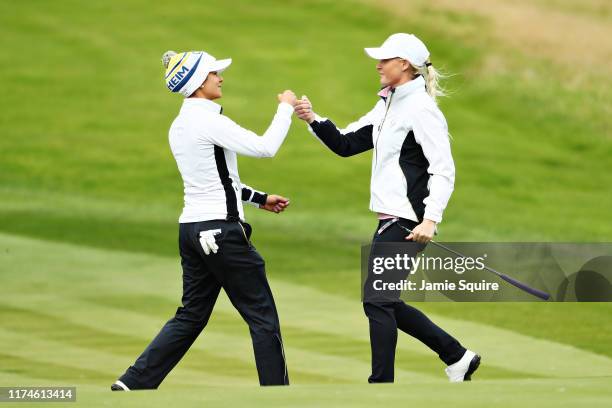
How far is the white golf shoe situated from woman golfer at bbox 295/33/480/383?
1.43ft

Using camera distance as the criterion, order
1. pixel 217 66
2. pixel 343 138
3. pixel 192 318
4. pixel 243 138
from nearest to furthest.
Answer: pixel 243 138 < pixel 217 66 < pixel 192 318 < pixel 343 138

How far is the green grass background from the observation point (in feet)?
29.3

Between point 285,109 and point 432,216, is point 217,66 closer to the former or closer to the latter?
point 285,109

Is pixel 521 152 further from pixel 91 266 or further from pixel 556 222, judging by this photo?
pixel 91 266

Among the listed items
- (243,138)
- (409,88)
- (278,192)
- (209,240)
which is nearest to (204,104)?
(243,138)

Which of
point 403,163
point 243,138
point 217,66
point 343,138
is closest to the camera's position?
point 243,138

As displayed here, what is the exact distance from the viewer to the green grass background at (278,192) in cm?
893

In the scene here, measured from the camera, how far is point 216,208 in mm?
7266

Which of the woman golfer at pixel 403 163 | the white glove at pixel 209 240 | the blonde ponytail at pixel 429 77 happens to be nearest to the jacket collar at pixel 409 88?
the woman golfer at pixel 403 163

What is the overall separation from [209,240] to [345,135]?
3.85ft

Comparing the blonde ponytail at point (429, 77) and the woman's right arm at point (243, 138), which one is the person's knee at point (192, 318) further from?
the blonde ponytail at point (429, 77)

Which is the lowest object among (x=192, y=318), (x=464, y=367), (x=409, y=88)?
(x=464, y=367)

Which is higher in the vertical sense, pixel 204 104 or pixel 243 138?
pixel 204 104

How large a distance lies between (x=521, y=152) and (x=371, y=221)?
6.93 meters
